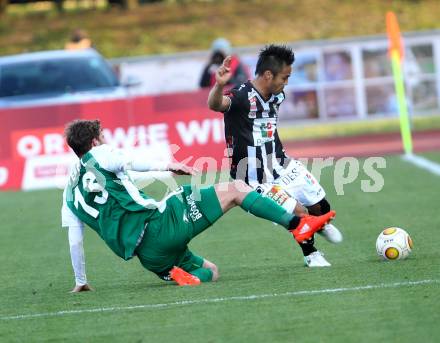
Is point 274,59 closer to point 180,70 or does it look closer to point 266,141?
point 266,141

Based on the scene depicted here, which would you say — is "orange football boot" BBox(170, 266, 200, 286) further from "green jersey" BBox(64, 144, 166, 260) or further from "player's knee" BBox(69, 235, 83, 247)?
"player's knee" BBox(69, 235, 83, 247)

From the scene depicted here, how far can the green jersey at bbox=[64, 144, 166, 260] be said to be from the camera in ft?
24.8

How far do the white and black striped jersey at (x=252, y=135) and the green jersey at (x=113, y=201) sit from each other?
38.7 inches

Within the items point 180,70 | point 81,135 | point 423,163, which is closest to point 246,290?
point 81,135

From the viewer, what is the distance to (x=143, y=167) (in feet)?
24.3

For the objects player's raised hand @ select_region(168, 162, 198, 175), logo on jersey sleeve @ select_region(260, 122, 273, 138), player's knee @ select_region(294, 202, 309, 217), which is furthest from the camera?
logo on jersey sleeve @ select_region(260, 122, 273, 138)

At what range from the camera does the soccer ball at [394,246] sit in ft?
26.8

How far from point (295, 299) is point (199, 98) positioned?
1073 centimetres

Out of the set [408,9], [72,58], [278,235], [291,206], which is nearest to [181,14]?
[408,9]

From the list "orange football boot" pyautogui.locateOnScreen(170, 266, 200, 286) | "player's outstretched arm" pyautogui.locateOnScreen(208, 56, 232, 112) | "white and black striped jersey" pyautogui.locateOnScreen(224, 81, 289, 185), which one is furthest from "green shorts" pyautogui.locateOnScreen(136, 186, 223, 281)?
"white and black striped jersey" pyautogui.locateOnScreen(224, 81, 289, 185)

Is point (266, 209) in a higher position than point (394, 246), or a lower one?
higher

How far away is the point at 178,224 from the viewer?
7.62m

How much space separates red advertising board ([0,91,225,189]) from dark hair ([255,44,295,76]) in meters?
8.19

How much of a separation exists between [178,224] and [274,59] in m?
1.49
